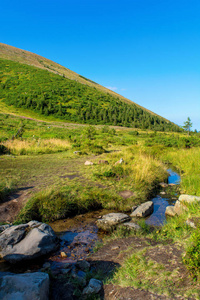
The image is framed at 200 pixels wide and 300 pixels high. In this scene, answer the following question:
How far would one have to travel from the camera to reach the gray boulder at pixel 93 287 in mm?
3186

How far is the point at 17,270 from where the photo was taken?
4.08 meters

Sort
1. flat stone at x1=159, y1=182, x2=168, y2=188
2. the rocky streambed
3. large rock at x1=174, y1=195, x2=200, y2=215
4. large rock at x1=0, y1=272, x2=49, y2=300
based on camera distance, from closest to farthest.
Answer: large rock at x1=0, y1=272, x2=49, y2=300
the rocky streambed
large rock at x1=174, y1=195, x2=200, y2=215
flat stone at x1=159, y1=182, x2=168, y2=188

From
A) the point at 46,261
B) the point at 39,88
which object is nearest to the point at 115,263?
the point at 46,261

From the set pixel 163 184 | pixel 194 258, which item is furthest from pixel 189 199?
pixel 163 184

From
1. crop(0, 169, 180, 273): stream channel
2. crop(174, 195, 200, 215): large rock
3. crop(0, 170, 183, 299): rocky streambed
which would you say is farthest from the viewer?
crop(174, 195, 200, 215): large rock

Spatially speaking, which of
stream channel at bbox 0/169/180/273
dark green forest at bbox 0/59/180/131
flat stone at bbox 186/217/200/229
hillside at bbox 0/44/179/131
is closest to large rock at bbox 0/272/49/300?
stream channel at bbox 0/169/180/273

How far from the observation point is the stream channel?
4258 mm

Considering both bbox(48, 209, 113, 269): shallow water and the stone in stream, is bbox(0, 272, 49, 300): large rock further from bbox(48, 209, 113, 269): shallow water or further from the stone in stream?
the stone in stream

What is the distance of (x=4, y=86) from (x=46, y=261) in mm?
60623

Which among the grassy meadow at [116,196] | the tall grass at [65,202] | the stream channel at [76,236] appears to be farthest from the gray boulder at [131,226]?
the tall grass at [65,202]

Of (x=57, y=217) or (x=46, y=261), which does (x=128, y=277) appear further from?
(x=57, y=217)

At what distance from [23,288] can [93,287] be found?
3.63 ft

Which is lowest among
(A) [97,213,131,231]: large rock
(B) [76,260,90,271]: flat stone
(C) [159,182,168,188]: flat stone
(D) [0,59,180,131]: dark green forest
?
(B) [76,260,90,271]: flat stone

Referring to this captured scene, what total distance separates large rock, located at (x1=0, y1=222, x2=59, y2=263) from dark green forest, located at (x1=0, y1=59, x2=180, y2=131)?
42409 mm
